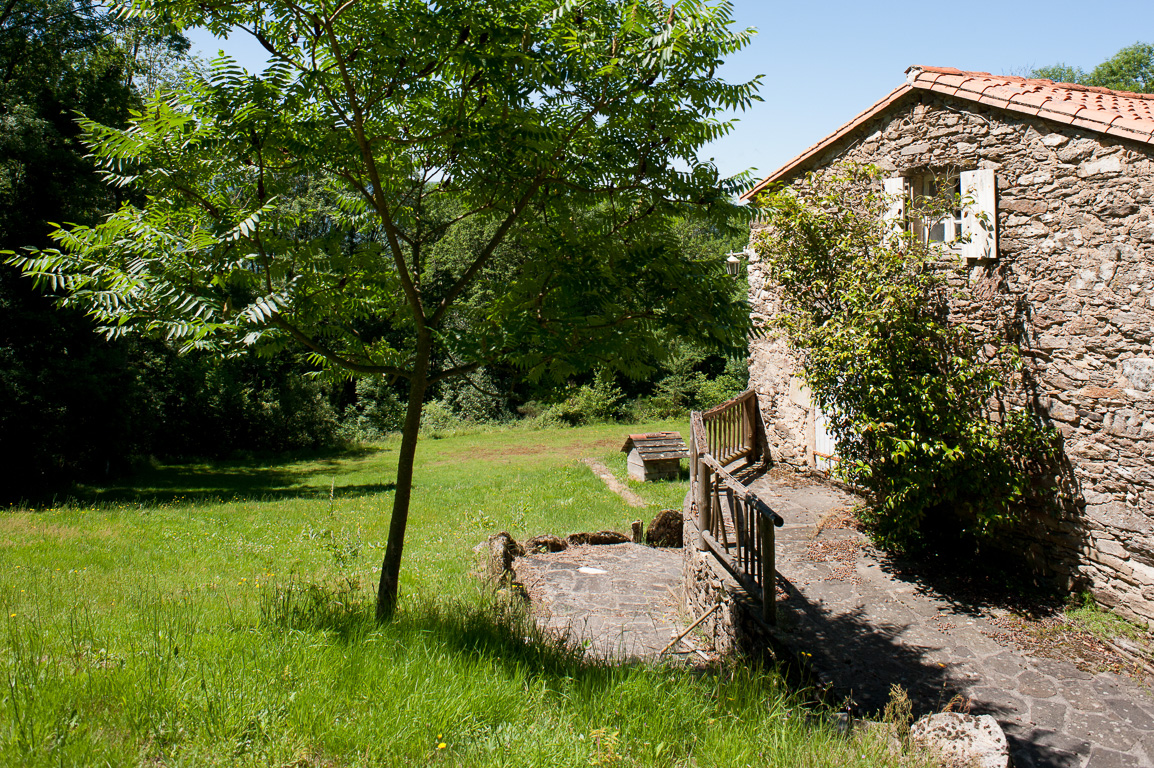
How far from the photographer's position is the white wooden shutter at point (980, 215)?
25.4ft

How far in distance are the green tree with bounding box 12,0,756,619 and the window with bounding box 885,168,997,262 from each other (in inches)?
173

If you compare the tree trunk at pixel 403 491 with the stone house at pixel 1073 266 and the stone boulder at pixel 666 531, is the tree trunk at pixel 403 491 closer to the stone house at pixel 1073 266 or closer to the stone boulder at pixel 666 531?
the stone house at pixel 1073 266

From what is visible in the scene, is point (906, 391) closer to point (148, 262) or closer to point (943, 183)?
point (943, 183)

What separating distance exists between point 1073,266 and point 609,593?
20.4 ft

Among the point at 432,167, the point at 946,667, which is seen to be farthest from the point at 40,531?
the point at 946,667

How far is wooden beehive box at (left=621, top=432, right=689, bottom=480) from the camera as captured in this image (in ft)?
52.3

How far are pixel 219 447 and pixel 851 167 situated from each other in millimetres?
26706

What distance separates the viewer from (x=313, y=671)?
356 cm

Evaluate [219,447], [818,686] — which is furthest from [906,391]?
[219,447]

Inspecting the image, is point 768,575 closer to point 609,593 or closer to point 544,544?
point 609,593

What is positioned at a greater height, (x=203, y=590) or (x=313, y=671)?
(x=313, y=671)

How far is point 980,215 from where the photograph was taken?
25.5ft

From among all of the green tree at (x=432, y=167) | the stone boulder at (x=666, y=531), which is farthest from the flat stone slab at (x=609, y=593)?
the green tree at (x=432, y=167)

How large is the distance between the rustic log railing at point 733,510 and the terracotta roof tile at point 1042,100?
305 cm
